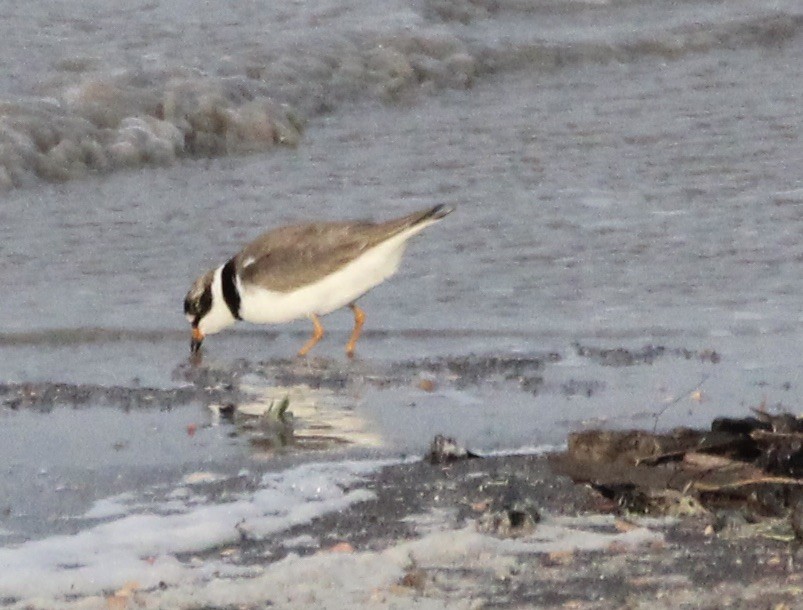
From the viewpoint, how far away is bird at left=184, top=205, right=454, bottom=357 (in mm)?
5973

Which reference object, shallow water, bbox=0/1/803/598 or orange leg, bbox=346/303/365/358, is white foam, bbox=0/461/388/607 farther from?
orange leg, bbox=346/303/365/358

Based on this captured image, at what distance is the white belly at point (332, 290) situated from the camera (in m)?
6.04

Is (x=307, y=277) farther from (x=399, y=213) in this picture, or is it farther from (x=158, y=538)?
(x=158, y=538)

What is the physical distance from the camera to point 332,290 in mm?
6039

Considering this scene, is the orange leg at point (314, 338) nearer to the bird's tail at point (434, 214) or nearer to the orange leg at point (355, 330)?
the orange leg at point (355, 330)

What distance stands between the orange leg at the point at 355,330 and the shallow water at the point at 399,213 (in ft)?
0.15

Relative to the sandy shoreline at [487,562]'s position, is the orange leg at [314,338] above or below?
below

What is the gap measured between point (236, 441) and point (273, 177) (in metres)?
3.88

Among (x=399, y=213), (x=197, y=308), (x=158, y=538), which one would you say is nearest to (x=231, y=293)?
(x=197, y=308)

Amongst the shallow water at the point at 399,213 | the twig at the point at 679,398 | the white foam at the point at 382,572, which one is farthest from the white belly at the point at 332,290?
the white foam at the point at 382,572

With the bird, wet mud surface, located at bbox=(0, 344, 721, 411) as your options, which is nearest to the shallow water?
wet mud surface, located at bbox=(0, 344, 721, 411)

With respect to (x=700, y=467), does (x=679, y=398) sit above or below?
below

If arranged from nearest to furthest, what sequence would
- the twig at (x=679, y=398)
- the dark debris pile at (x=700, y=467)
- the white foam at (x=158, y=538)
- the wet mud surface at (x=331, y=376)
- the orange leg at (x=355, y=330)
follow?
the white foam at (x=158, y=538) < the dark debris pile at (x=700, y=467) < the twig at (x=679, y=398) < the wet mud surface at (x=331, y=376) < the orange leg at (x=355, y=330)

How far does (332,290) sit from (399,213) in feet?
4.92
